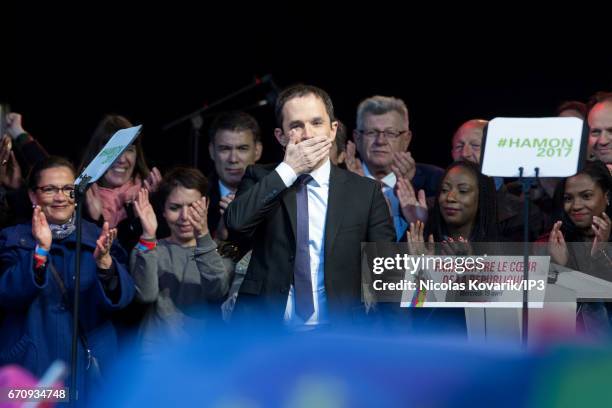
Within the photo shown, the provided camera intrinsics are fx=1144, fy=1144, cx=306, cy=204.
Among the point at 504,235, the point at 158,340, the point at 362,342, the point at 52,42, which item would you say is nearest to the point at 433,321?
the point at 504,235

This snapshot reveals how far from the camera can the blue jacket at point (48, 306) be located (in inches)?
203

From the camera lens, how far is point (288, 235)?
4.44 meters

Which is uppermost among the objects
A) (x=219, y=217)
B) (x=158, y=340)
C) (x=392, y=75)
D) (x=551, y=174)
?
(x=392, y=75)

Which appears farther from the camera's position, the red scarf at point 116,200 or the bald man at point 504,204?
the red scarf at point 116,200

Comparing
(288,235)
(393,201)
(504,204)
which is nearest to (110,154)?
(288,235)

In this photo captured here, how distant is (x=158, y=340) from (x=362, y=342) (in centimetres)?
363

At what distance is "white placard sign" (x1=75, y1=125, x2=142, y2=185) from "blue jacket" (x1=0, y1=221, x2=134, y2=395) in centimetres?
83

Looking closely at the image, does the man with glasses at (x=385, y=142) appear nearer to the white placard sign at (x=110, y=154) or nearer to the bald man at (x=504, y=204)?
the bald man at (x=504, y=204)

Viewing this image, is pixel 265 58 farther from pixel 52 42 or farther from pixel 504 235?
pixel 504 235

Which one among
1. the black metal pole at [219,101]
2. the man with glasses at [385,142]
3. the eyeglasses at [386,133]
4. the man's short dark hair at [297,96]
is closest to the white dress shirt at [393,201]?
the man with glasses at [385,142]

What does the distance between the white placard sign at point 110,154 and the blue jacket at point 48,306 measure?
83 centimetres

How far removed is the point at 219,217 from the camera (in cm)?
617

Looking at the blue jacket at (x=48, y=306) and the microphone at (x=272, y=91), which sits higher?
the microphone at (x=272, y=91)

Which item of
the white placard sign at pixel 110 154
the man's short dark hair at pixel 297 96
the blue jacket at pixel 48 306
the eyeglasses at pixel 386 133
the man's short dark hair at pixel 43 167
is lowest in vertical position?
the blue jacket at pixel 48 306
